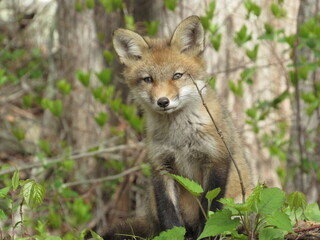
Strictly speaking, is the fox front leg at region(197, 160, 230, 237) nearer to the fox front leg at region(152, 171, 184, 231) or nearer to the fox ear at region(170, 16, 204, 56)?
the fox front leg at region(152, 171, 184, 231)

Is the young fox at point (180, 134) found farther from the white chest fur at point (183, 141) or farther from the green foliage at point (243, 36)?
the green foliage at point (243, 36)

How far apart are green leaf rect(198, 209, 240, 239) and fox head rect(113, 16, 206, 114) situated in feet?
5.43

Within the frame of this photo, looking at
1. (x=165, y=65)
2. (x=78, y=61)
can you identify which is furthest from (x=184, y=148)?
(x=78, y=61)

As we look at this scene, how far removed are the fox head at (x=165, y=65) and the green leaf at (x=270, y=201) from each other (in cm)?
167

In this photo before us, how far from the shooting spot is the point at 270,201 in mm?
2961

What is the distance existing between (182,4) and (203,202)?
4.27 meters

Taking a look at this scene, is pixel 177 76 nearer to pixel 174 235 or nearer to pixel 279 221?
pixel 174 235

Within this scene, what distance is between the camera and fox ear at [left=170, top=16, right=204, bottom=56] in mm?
4820

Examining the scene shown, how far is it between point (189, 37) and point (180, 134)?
1017 mm

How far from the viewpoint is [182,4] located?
7.77 m

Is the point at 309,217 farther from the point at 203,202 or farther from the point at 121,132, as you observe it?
the point at 121,132

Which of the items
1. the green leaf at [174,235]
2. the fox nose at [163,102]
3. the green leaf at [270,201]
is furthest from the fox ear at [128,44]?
the green leaf at [270,201]

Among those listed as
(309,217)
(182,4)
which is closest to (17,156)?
(182,4)

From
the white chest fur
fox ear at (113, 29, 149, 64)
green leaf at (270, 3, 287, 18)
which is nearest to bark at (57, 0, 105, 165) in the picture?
green leaf at (270, 3, 287, 18)
